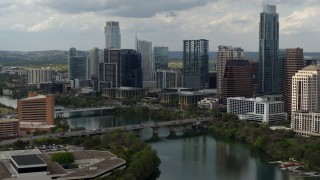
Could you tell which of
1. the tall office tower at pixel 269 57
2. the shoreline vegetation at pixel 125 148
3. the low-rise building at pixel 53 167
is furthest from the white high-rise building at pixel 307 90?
the low-rise building at pixel 53 167

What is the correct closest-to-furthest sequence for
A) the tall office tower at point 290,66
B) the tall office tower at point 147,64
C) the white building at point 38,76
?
the tall office tower at point 290,66 → the tall office tower at point 147,64 → the white building at point 38,76

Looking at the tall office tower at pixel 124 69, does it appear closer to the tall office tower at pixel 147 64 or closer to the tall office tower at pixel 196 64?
the tall office tower at pixel 147 64

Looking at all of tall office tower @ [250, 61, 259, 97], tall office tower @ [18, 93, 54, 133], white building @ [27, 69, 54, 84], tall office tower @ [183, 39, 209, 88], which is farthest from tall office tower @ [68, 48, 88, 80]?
tall office tower @ [18, 93, 54, 133]

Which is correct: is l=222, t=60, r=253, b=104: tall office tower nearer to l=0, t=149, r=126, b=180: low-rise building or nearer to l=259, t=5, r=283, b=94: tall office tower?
l=259, t=5, r=283, b=94: tall office tower

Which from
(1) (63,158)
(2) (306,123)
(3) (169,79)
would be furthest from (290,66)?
(1) (63,158)

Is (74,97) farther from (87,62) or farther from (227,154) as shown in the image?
(227,154)

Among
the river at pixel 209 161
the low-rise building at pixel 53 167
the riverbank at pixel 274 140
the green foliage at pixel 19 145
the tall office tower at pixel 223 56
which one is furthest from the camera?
the tall office tower at pixel 223 56
